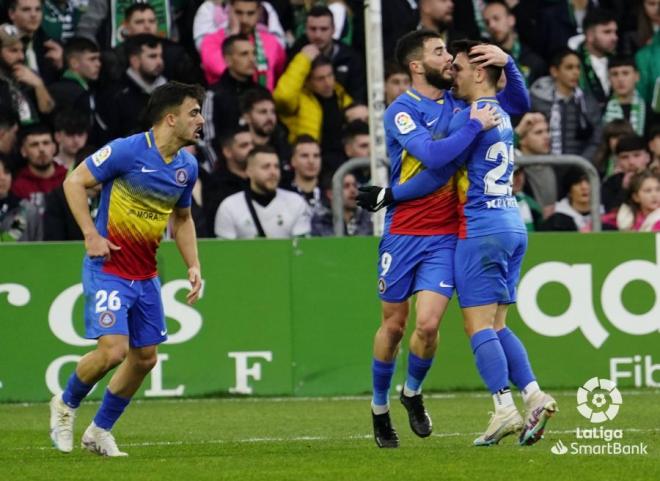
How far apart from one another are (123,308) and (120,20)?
7.74 metres

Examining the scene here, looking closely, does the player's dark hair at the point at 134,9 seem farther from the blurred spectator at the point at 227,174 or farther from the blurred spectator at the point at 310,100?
the blurred spectator at the point at 227,174

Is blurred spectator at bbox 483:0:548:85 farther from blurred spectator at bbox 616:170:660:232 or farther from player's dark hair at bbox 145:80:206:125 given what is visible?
player's dark hair at bbox 145:80:206:125

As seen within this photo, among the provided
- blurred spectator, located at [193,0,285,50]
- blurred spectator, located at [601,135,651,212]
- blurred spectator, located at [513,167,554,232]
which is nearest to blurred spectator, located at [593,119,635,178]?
blurred spectator, located at [601,135,651,212]

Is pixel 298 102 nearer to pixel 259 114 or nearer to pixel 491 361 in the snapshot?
pixel 259 114

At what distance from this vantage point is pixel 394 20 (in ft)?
58.9

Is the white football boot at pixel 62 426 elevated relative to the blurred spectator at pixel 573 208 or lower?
lower

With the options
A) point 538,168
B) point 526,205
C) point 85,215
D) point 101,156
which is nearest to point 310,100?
point 538,168

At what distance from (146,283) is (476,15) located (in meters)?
9.08

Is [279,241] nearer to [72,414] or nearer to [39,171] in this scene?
[39,171]

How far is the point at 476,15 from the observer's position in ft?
59.8

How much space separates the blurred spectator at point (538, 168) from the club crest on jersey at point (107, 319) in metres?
6.53

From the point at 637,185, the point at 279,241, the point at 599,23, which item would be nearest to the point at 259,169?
the point at 279,241

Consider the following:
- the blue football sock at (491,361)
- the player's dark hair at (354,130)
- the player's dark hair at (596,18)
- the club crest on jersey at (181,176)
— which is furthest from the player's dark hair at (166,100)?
the player's dark hair at (596,18)

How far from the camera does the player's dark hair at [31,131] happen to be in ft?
50.1
